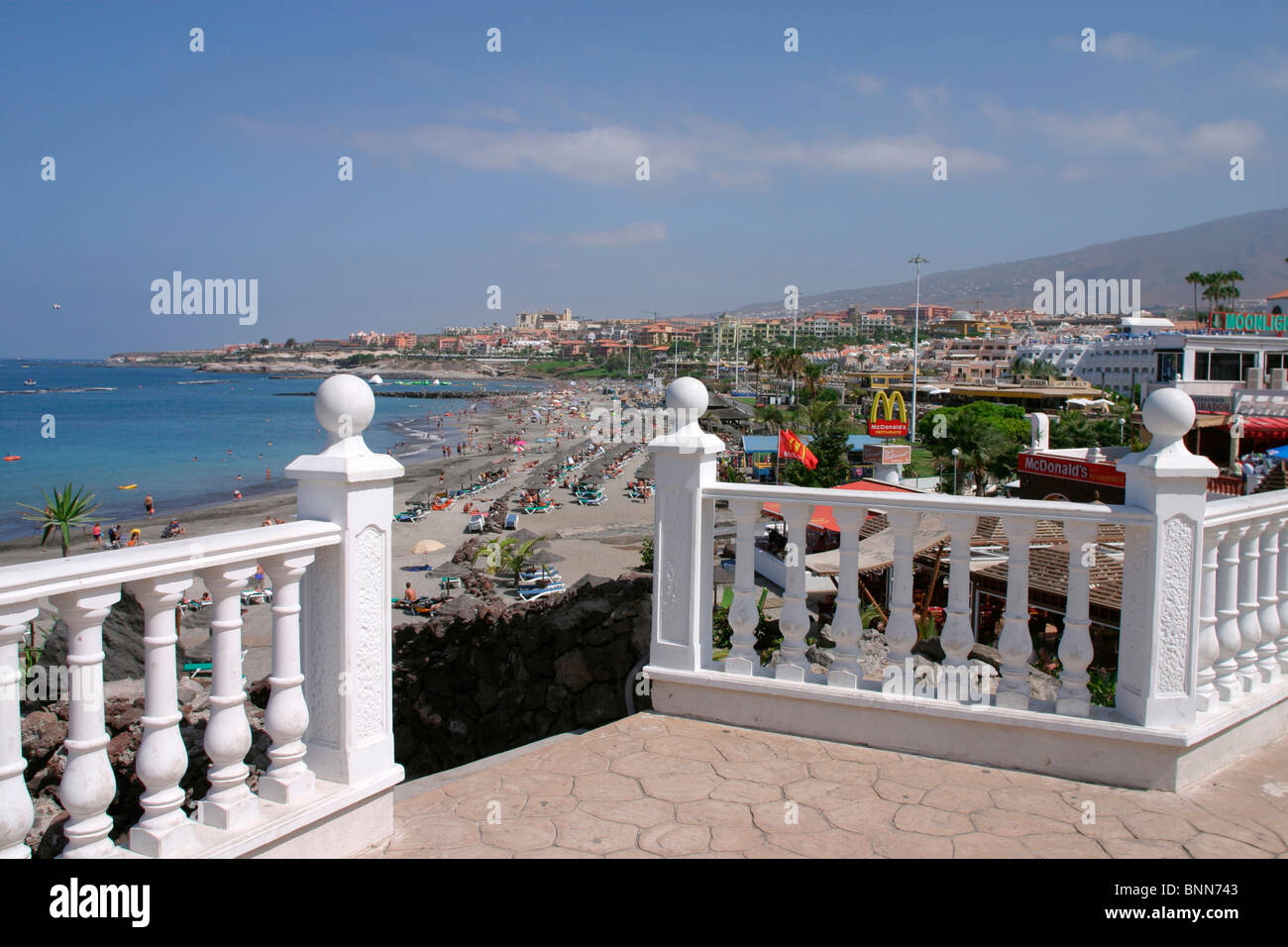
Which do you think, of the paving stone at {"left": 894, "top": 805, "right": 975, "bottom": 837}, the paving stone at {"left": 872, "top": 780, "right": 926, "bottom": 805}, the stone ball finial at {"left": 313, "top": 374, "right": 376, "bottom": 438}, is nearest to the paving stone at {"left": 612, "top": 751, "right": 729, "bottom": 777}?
the paving stone at {"left": 872, "top": 780, "right": 926, "bottom": 805}

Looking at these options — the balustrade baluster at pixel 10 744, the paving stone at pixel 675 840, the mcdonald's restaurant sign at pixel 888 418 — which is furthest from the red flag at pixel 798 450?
the mcdonald's restaurant sign at pixel 888 418

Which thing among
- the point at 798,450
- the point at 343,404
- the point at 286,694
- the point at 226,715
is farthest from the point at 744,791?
the point at 798,450

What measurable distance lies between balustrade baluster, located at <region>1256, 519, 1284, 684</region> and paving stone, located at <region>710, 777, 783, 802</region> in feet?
6.81

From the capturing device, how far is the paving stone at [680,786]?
127 inches

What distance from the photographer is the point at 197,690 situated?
7156 millimetres

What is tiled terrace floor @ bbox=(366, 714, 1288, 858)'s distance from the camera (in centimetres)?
284

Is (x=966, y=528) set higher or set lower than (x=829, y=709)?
higher

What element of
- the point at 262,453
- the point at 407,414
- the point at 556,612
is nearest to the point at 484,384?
the point at 407,414

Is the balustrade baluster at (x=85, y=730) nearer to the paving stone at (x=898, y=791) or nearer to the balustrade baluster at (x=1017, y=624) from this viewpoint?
the paving stone at (x=898, y=791)

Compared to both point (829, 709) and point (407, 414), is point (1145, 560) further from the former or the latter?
point (407, 414)

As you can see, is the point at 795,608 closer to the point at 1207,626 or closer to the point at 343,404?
the point at 1207,626

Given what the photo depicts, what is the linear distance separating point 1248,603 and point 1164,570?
67 cm

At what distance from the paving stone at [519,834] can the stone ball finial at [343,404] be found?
1.36 meters
